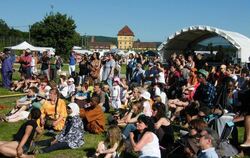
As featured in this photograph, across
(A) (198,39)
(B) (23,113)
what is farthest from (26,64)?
(A) (198,39)

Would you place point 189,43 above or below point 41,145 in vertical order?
above

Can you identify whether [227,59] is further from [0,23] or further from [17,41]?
[0,23]

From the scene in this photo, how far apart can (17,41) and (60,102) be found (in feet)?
181

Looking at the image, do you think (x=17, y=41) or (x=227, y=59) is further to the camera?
(x=17, y=41)

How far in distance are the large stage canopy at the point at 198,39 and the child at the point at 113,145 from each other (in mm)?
13333

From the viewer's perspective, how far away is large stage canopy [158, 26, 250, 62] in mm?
20438

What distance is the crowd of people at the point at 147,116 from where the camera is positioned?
7467 mm

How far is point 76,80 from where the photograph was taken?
1988cm

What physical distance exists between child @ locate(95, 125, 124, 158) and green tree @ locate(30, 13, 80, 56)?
5778 cm

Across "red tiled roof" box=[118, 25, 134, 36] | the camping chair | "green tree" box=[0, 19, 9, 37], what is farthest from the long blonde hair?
"red tiled roof" box=[118, 25, 134, 36]

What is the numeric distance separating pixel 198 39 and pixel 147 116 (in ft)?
62.2

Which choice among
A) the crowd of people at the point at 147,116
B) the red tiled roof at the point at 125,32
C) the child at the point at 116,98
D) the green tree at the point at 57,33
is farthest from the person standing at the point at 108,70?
the red tiled roof at the point at 125,32

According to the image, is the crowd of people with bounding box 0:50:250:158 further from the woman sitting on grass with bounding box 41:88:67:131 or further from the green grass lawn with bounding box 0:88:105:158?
the green grass lawn with bounding box 0:88:105:158

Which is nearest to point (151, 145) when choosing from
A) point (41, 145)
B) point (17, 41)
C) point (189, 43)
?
point (41, 145)
